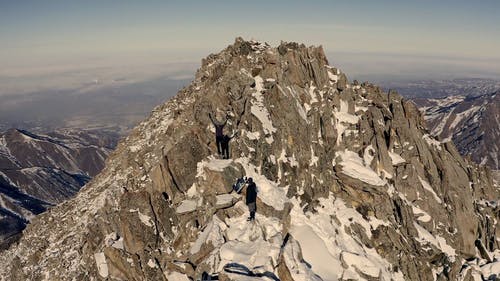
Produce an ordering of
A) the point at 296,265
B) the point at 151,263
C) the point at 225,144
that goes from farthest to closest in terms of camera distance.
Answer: the point at 225,144
the point at 151,263
the point at 296,265

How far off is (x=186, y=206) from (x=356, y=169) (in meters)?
35.4

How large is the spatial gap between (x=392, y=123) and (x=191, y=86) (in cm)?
5050

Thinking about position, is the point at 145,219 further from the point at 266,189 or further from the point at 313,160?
the point at 313,160

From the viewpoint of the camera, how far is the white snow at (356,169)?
81.3 meters

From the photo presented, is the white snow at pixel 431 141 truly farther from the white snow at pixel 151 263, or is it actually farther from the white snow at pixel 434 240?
the white snow at pixel 151 263

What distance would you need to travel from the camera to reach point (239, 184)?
2844 inches

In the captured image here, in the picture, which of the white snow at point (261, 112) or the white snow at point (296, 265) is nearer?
the white snow at point (296, 265)

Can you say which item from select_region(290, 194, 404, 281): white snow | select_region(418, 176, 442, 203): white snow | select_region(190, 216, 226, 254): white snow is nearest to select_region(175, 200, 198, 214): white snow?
select_region(190, 216, 226, 254): white snow

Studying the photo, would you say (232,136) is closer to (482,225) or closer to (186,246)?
(186,246)

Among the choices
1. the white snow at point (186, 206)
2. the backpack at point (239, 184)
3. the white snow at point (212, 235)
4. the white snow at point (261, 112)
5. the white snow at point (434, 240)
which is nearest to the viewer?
the white snow at point (212, 235)

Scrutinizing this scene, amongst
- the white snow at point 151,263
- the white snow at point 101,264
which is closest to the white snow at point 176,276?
the white snow at point 151,263

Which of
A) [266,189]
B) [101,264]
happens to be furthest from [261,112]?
[101,264]

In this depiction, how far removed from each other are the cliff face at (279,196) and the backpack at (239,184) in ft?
4.04

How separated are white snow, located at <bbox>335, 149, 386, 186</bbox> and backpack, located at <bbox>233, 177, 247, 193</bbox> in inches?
870
